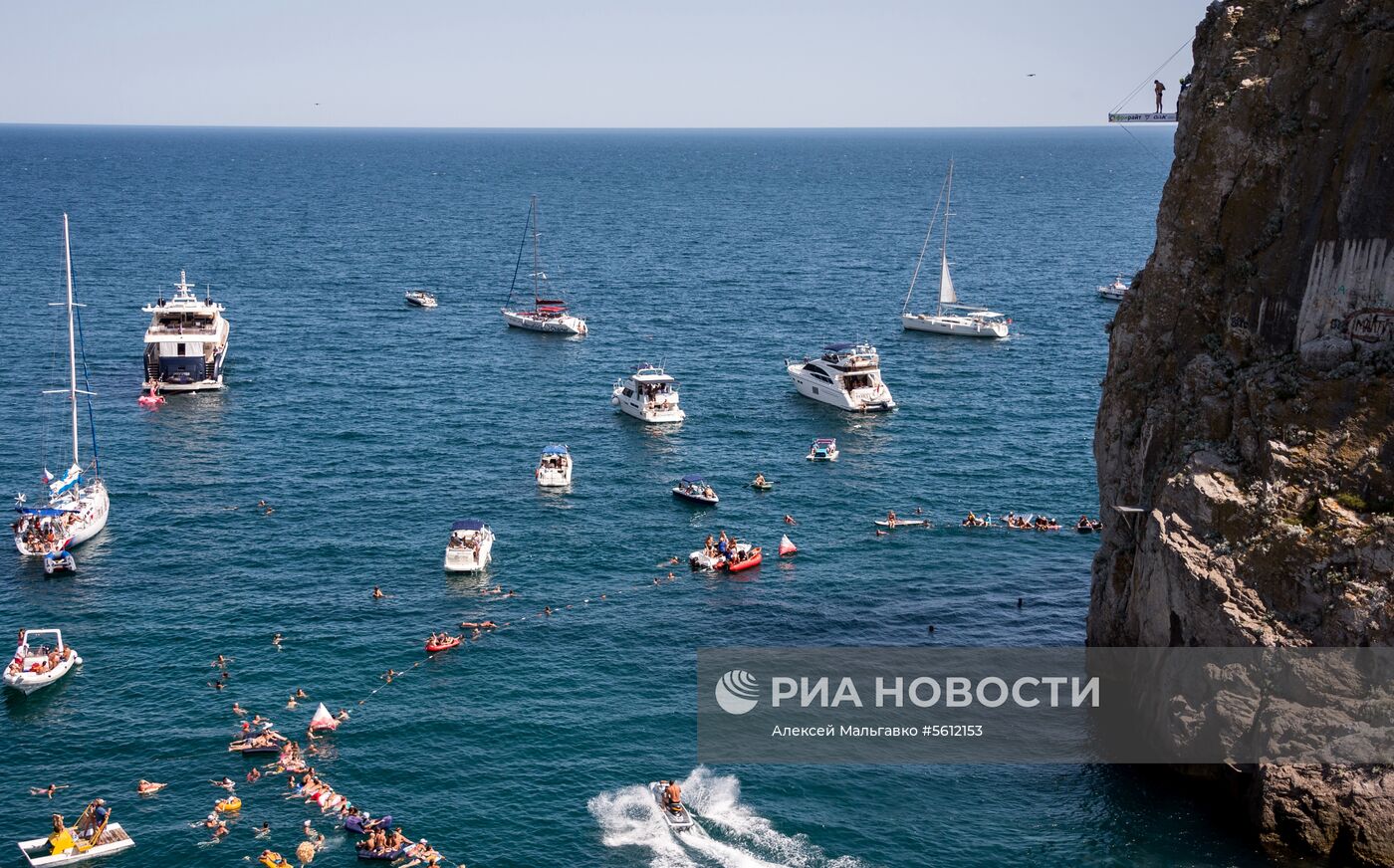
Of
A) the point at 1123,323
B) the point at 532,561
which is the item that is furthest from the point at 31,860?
the point at 1123,323

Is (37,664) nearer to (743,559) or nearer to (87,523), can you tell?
(87,523)

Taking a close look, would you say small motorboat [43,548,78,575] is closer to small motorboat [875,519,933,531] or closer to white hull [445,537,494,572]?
white hull [445,537,494,572]

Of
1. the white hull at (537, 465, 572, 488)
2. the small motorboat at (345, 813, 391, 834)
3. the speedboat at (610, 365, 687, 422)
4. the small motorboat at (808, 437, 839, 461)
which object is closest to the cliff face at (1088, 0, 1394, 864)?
the small motorboat at (345, 813, 391, 834)

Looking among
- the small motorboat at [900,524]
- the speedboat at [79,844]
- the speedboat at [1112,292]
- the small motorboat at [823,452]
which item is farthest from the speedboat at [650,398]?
the speedboat at [1112,292]

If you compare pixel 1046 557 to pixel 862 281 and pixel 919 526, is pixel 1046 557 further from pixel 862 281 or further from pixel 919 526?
pixel 862 281

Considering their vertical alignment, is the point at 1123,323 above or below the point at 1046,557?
above

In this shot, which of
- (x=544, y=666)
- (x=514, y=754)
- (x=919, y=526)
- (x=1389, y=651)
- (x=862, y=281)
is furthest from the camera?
(x=862, y=281)

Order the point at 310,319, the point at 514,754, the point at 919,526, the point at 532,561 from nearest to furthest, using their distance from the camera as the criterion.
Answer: the point at 514,754 → the point at 532,561 → the point at 919,526 → the point at 310,319

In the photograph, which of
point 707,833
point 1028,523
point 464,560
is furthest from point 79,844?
point 1028,523
